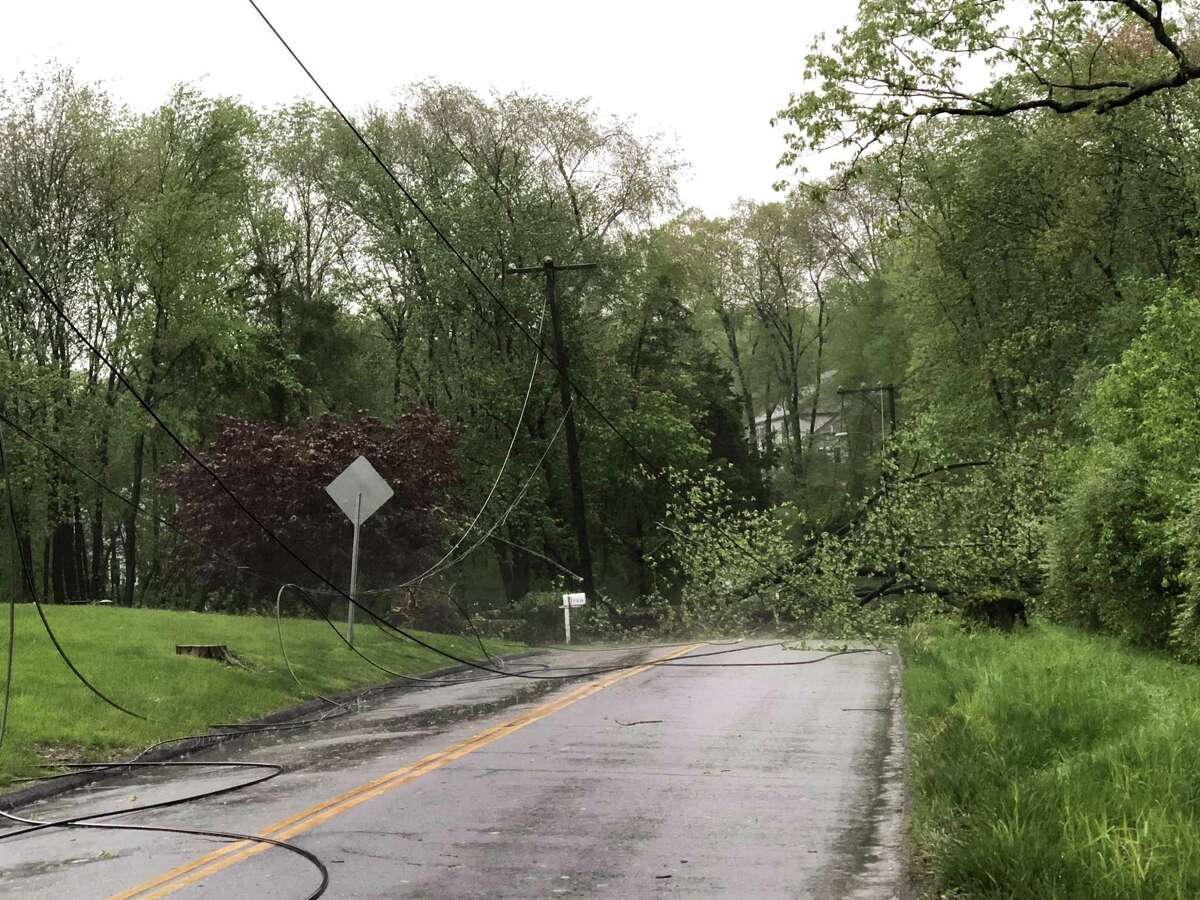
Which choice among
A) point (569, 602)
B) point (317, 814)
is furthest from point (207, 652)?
point (569, 602)

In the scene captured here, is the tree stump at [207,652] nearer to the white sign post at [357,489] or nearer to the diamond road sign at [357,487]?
the white sign post at [357,489]

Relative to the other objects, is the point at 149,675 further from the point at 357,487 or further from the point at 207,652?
the point at 357,487

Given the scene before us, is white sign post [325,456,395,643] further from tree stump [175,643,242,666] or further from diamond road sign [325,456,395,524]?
tree stump [175,643,242,666]

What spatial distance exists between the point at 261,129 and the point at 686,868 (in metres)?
41.7

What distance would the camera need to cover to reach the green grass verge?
526cm

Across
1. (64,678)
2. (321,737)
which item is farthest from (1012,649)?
(64,678)

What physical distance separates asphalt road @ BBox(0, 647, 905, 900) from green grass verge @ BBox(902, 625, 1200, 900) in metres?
0.37

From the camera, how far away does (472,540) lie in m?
36.7

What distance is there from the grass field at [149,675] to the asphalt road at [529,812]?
1.02 m

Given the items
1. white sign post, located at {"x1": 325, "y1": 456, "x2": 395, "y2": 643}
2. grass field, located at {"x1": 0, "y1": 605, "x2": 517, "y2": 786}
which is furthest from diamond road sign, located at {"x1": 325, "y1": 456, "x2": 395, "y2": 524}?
grass field, located at {"x1": 0, "y1": 605, "x2": 517, "y2": 786}

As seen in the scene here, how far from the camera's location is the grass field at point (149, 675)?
11133 millimetres

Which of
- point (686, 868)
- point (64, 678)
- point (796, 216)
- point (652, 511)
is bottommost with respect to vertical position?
point (686, 868)

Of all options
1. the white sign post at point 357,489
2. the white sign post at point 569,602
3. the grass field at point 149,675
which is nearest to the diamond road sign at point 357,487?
the white sign post at point 357,489

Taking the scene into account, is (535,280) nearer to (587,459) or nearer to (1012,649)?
(587,459)
